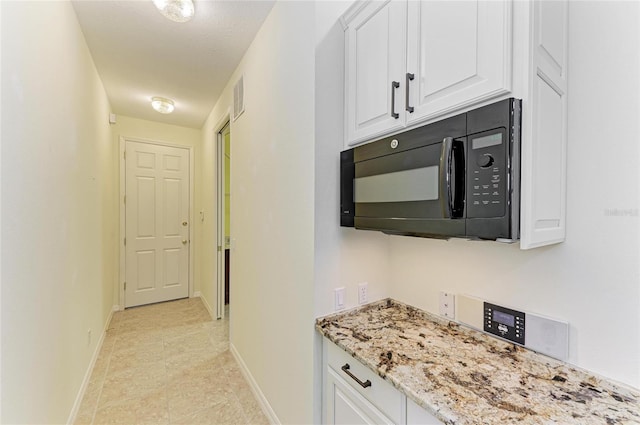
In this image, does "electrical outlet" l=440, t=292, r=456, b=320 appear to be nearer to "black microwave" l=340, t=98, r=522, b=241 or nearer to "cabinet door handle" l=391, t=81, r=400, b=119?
"black microwave" l=340, t=98, r=522, b=241

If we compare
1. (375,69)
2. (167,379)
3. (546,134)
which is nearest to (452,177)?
(546,134)

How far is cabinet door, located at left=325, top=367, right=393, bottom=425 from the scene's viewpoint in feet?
3.40

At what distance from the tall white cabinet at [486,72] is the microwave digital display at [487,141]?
7 centimetres

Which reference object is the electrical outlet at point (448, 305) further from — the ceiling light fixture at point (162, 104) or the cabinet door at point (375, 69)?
the ceiling light fixture at point (162, 104)

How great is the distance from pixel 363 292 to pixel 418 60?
1087 mm

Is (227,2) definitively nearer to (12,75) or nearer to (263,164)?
(263,164)

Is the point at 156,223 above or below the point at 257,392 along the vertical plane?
→ above

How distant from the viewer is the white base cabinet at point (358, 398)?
909 mm

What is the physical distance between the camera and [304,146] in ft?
4.75

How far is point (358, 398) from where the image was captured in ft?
3.61

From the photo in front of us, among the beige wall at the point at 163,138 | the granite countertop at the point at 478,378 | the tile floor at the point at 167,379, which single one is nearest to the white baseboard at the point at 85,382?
the tile floor at the point at 167,379

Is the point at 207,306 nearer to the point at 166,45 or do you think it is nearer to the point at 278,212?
the point at 278,212

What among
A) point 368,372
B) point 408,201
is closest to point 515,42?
point 408,201

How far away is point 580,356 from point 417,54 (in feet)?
3.80
